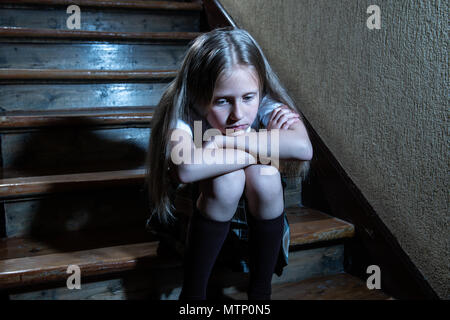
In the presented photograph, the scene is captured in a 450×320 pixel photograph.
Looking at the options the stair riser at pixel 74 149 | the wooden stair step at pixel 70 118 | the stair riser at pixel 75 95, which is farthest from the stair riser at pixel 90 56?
the stair riser at pixel 74 149

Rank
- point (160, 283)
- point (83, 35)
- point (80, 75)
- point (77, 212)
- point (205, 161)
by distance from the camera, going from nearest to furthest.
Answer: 1. point (205, 161)
2. point (160, 283)
3. point (77, 212)
4. point (80, 75)
5. point (83, 35)

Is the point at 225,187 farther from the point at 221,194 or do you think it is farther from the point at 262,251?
the point at 262,251

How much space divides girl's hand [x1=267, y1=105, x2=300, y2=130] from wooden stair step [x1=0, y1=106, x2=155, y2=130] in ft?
1.62

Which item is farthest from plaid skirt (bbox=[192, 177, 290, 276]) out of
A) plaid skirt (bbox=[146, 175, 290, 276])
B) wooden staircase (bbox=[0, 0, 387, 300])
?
wooden staircase (bbox=[0, 0, 387, 300])

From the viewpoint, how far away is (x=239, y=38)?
0.81 metres

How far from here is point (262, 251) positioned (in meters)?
0.79

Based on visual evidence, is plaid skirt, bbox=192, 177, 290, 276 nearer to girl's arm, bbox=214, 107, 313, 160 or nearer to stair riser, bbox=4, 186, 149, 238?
girl's arm, bbox=214, 107, 313, 160

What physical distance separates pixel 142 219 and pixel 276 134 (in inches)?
20.9

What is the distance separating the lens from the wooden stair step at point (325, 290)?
0.94 metres

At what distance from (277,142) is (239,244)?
0.24 metres

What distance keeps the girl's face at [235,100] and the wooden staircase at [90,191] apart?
0.21 meters

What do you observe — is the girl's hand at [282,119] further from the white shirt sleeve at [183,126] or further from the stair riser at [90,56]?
the stair riser at [90,56]

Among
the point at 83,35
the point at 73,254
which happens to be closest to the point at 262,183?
the point at 73,254
